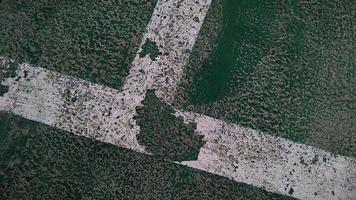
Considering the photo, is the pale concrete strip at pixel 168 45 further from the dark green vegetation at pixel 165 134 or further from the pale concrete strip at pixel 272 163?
the pale concrete strip at pixel 272 163

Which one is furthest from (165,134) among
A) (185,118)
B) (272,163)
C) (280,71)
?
(280,71)

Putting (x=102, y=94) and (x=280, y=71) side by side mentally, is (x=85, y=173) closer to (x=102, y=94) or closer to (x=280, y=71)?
(x=102, y=94)

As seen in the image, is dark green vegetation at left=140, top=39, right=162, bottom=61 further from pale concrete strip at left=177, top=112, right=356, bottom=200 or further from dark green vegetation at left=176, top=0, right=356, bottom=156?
pale concrete strip at left=177, top=112, right=356, bottom=200

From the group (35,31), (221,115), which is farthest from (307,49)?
(35,31)

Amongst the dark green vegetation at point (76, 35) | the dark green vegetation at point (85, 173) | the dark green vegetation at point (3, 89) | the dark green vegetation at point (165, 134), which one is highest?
the dark green vegetation at point (76, 35)

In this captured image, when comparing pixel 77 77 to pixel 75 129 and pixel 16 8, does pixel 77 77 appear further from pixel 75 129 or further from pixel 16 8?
pixel 16 8

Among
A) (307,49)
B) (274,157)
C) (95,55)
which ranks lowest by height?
(274,157)

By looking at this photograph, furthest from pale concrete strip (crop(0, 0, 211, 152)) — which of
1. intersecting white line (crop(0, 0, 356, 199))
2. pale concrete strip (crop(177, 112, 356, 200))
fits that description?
pale concrete strip (crop(177, 112, 356, 200))

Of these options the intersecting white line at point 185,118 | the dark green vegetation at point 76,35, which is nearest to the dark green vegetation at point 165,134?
the intersecting white line at point 185,118
